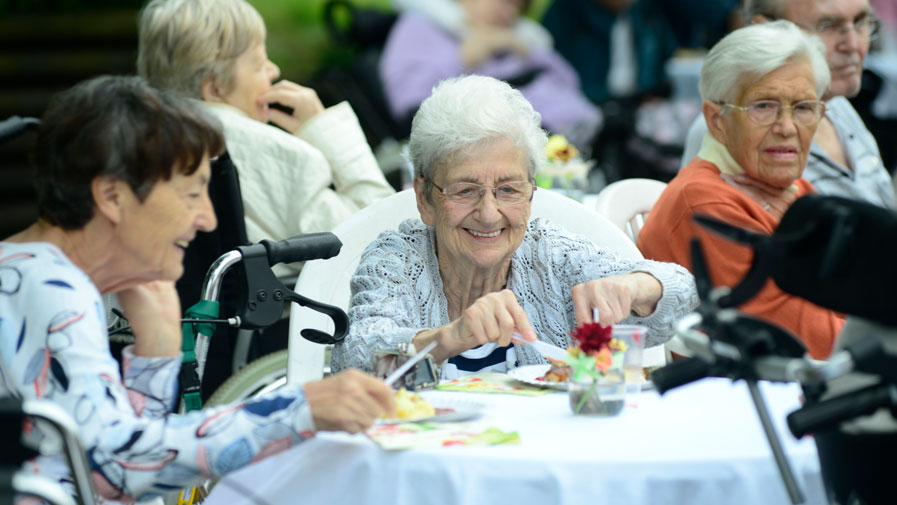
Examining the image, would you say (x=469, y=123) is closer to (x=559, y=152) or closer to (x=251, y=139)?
(x=251, y=139)

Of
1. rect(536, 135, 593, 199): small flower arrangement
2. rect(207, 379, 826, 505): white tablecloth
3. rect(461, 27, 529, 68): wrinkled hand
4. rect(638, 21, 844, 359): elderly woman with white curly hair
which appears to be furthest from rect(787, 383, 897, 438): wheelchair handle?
rect(461, 27, 529, 68): wrinkled hand

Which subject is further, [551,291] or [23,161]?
[23,161]

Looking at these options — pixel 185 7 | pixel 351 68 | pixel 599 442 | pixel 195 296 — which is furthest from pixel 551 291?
pixel 351 68

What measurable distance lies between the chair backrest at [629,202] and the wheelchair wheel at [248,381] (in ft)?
4.00

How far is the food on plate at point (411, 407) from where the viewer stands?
1.97m

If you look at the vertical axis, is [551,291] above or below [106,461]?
below

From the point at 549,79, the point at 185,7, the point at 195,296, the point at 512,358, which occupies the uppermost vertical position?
the point at 185,7

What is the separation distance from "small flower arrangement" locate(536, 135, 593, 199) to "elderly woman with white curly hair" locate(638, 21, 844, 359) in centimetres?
106

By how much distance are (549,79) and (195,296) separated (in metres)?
4.60

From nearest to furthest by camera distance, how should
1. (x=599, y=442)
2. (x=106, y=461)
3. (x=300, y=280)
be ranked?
(x=106, y=461)
(x=599, y=442)
(x=300, y=280)

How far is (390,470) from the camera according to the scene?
70.2 inches

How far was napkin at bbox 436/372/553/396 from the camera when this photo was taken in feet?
7.38

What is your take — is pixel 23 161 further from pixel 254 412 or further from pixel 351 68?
pixel 254 412

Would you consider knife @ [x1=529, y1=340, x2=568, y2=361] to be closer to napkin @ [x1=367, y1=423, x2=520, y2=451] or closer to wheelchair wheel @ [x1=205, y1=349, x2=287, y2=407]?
napkin @ [x1=367, y1=423, x2=520, y2=451]
